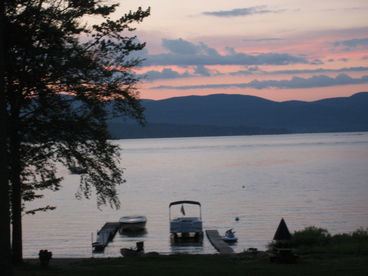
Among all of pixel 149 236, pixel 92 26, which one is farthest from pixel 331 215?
pixel 92 26

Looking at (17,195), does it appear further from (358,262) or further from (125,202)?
(125,202)

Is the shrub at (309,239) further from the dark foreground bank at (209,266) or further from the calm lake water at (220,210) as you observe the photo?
the dark foreground bank at (209,266)

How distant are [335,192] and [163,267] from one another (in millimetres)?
68296

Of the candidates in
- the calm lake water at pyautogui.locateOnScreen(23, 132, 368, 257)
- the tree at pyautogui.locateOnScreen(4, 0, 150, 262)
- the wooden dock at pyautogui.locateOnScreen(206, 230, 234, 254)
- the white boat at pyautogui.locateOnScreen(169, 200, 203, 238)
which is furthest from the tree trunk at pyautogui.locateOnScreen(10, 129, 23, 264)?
the white boat at pyautogui.locateOnScreen(169, 200, 203, 238)

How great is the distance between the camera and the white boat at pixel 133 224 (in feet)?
175

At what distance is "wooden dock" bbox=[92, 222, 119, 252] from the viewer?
41.9 m

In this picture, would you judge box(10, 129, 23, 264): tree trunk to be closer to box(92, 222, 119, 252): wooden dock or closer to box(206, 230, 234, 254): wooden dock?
box(206, 230, 234, 254): wooden dock

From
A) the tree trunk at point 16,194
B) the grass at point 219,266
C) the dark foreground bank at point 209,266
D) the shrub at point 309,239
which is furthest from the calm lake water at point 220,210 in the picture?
the tree trunk at point 16,194

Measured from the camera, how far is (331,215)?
194 ft

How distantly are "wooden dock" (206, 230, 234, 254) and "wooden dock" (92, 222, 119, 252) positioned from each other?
8.39 metres

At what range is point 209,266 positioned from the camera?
19828mm

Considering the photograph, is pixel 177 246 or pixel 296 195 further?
pixel 296 195

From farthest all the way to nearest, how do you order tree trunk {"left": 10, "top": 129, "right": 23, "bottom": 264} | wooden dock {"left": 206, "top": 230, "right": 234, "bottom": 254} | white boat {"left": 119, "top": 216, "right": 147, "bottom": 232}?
white boat {"left": 119, "top": 216, "right": 147, "bottom": 232} < wooden dock {"left": 206, "top": 230, "right": 234, "bottom": 254} < tree trunk {"left": 10, "top": 129, "right": 23, "bottom": 264}

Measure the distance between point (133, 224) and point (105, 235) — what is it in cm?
596
